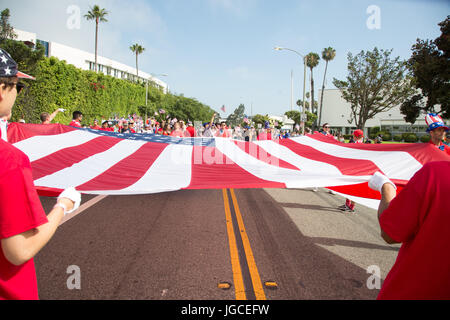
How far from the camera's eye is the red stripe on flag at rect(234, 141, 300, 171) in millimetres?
4477

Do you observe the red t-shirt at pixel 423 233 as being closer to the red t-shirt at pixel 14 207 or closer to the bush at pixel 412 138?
the red t-shirt at pixel 14 207

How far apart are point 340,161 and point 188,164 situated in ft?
7.43

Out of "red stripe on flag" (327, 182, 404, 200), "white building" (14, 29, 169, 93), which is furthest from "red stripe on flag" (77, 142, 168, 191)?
"white building" (14, 29, 169, 93)

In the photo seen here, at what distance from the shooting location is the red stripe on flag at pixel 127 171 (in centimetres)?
326

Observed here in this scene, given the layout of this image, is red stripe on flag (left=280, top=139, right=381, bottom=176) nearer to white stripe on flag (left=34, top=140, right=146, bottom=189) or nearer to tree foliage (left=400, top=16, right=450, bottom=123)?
white stripe on flag (left=34, top=140, right=146, bottom=189)

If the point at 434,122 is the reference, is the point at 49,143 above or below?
below

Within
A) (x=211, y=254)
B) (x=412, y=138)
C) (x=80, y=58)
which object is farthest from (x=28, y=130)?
(x=80, y=58)

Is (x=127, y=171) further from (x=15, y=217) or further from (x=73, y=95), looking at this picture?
(x=73, y=95)

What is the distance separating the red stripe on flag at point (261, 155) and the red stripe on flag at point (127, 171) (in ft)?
5.06

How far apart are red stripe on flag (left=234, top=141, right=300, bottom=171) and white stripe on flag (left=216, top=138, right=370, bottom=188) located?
164mm

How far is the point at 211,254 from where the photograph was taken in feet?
13.7

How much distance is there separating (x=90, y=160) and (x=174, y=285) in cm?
201

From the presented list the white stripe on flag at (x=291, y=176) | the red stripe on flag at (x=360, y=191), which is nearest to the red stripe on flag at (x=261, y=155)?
the white stripe on flag at (x=291, y=176)
